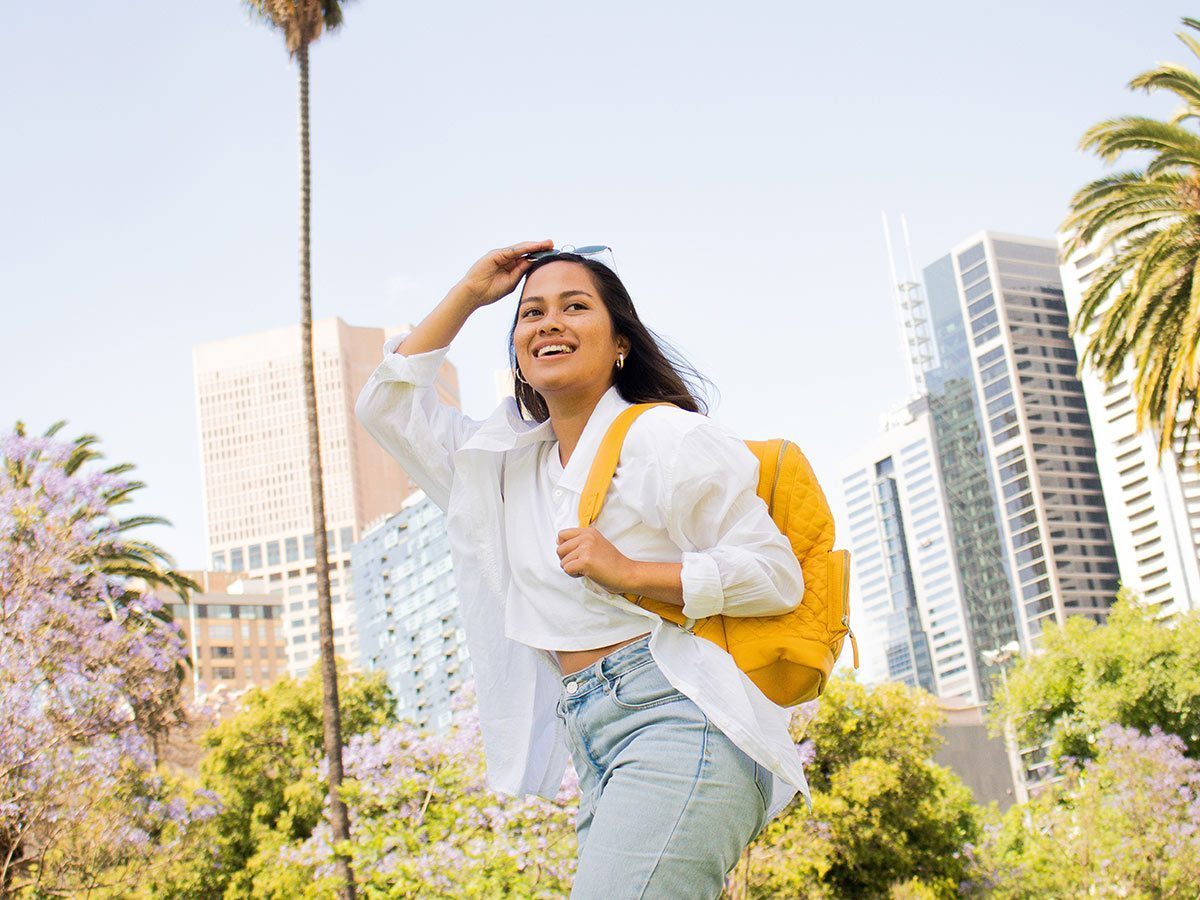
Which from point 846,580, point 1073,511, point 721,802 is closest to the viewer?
point 721,802

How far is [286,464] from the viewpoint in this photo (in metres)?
190

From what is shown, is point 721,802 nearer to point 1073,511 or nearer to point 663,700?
point 663,700

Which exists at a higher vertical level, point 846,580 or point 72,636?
point 72,636

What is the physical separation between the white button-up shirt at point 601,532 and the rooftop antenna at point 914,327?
163m

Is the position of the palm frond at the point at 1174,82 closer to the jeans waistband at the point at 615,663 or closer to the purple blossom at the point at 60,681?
the purple blossom at the point at 60,681

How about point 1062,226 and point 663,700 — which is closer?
point 663,700

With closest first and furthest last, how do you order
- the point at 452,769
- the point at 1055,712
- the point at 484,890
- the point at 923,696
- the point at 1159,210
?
the point at 484,890 → the point at 452,769 → the point at 1159,210 → the point at 923,696 → the point at 1055,712

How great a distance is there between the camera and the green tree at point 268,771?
26.8 m

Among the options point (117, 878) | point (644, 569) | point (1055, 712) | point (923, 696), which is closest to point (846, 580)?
point (644, 569)

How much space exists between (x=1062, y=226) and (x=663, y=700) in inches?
640

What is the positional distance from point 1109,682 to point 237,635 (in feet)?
357

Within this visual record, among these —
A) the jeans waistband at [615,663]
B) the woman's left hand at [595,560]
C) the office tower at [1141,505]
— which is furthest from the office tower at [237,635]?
the woman's left hand at [595,560]

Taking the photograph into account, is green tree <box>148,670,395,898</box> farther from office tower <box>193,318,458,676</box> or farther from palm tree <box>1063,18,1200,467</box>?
office tower <box>193,318,458,676</box>

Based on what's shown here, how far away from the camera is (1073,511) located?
13738cm
